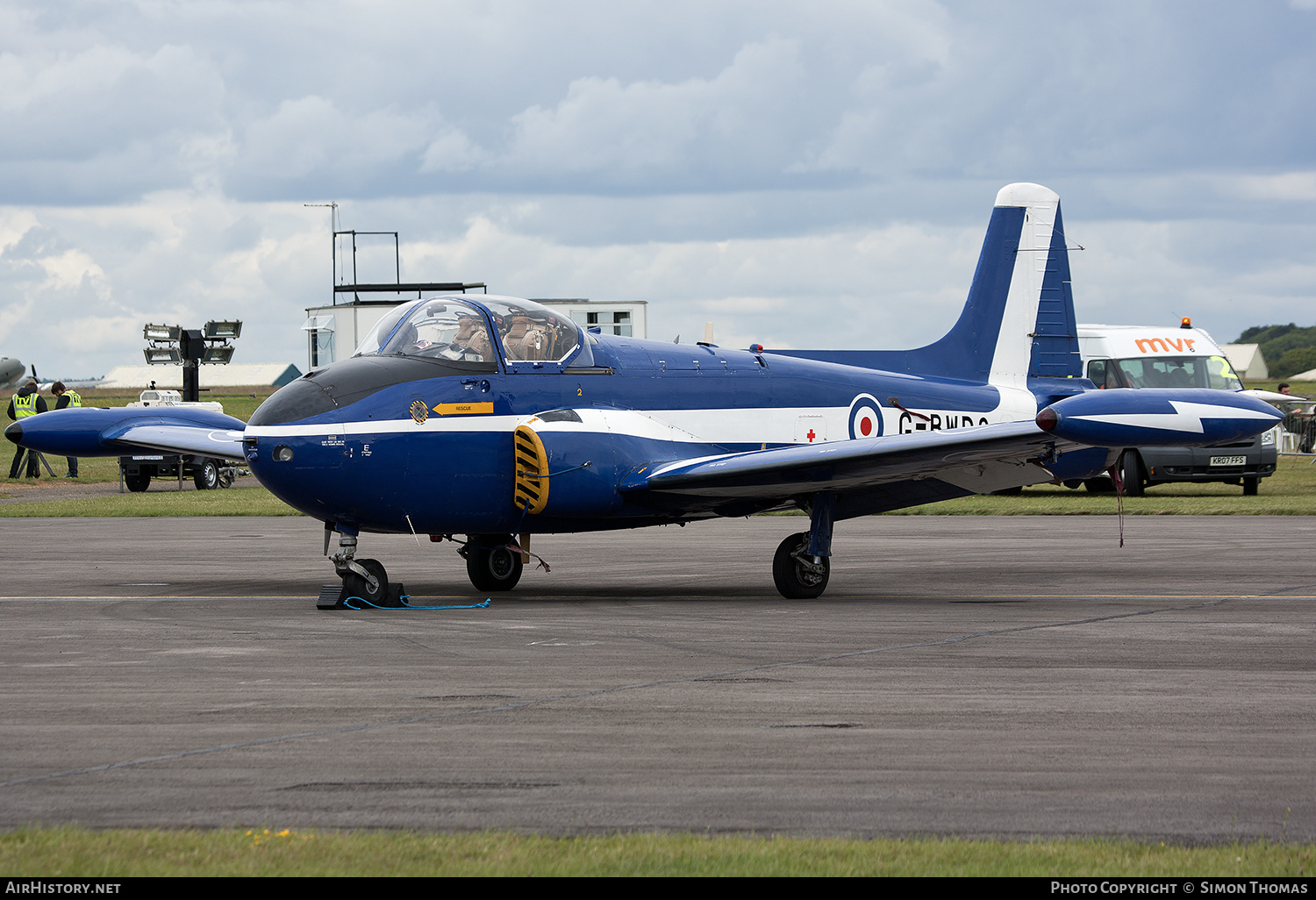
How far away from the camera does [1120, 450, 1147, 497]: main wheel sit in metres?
27.5

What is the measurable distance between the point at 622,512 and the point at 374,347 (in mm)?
2959

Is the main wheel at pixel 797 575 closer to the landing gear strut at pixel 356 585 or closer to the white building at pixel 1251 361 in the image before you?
the landing gear strut at pixel 356 585

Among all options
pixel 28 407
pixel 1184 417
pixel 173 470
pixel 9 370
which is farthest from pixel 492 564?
pixel 9 370

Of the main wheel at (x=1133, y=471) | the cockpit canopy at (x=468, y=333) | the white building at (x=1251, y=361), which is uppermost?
the white building at (x=1251, y=361)

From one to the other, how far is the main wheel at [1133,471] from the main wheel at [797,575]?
15922 millimetres

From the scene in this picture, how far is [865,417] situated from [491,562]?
4612 mm

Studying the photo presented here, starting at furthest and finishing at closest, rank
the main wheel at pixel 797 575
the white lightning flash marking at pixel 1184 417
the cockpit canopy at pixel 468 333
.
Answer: the main wheel at pixel 797 575
the cockpit canopy at pixel 468 333
the white lightning flash marking at pixel 1184 417

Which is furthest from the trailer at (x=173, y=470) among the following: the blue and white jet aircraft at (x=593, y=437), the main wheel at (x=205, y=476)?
the blue and white jet aircraft at (x=593, y=437)

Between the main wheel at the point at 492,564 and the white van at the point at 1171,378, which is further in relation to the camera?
the white van at the point at 1171,378

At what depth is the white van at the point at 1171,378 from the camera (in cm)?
2703

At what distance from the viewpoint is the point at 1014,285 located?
17.6m

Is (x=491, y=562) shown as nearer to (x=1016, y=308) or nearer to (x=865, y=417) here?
(x=865, y=417)

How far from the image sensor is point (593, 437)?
13367 millimetres
